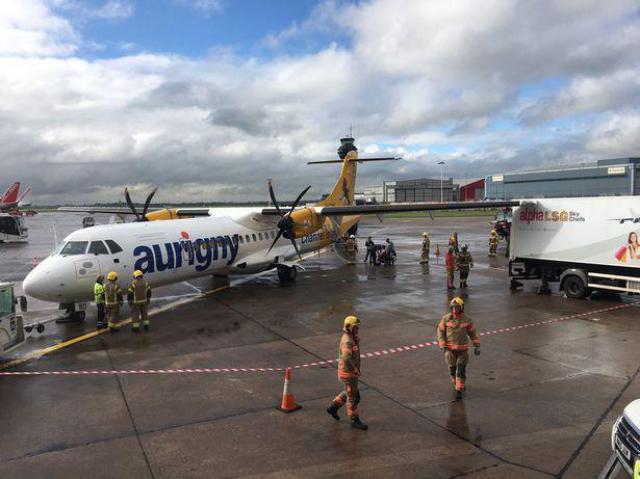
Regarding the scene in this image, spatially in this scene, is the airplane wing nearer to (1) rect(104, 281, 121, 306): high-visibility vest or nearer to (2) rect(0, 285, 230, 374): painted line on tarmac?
(2) rect(0, 285, 230, 374): painted line on tarmac

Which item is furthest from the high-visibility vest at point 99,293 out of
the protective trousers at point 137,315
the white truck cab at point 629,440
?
the white truck cab at point 629,440

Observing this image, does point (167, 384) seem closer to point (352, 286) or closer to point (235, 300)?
point (235, 300)

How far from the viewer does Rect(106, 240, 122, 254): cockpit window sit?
14.4m

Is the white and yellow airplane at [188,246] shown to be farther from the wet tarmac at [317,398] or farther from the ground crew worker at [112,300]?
the wet tarmac at [317,398]

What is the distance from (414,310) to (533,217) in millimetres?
6066

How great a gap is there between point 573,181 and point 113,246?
11844 cm

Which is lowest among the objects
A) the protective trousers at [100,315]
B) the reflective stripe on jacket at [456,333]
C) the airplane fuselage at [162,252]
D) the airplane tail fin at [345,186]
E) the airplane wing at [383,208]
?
the protective trousers at [100,315]

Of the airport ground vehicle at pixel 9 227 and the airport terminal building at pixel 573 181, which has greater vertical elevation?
the airport terminal building at pixel 573 181

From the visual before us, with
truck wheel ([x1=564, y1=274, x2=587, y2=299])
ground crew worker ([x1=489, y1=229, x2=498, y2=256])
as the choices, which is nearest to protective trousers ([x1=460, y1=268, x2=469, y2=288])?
truck wheel ([x1=564, y1=274, x2=587, y2=299])

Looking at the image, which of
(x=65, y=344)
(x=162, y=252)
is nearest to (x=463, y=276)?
(x=162, y=252)

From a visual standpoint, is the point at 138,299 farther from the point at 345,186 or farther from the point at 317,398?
the point at 345,186

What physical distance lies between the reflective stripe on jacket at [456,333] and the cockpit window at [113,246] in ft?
34.2

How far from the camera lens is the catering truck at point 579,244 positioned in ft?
48.0

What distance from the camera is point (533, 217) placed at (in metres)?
17.2
